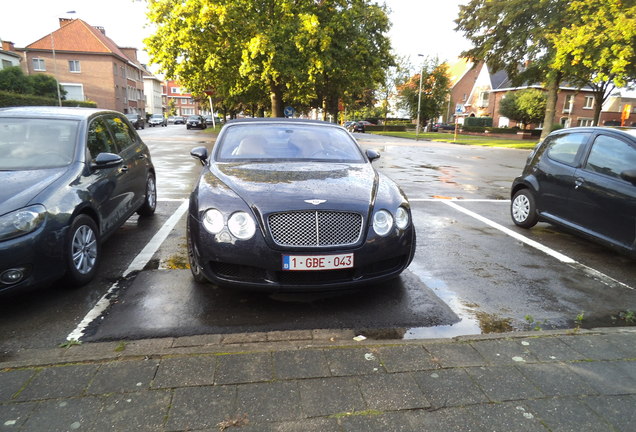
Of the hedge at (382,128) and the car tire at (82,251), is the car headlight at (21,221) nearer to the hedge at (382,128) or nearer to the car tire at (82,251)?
the car tire at (82,251)

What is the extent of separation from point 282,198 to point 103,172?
241 cm

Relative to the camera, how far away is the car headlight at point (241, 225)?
11.1 ft

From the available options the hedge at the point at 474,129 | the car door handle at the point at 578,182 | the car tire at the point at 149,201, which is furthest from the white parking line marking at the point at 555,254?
the hedge at the point at 474,129

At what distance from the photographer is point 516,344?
119 inches

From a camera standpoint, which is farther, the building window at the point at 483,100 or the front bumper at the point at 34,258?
the building window at the point at 483,100

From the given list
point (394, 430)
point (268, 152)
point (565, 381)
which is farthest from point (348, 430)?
point (268, 152)

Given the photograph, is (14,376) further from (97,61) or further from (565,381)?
(97,61)

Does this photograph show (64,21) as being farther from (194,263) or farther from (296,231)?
(296,231)

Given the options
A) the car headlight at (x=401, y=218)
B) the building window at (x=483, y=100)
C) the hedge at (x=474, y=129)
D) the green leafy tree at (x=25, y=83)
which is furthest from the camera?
the building window at (x=483, y=100)

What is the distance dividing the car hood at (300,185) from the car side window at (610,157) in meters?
3.01

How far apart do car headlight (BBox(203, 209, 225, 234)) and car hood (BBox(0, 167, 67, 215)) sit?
4.68 feet

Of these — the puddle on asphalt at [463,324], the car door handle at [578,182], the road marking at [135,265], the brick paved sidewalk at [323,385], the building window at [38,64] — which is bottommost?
the road marking at [135,265]

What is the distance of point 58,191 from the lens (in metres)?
3.79

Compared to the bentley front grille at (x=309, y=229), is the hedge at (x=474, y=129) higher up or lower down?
higher up
